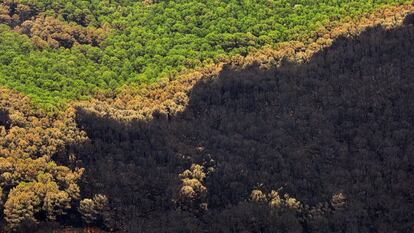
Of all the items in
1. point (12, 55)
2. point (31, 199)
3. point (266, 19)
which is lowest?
point (31, 199)

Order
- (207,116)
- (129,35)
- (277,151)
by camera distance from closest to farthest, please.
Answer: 1. (277,151)
2. (207,116)
3. (129,35)

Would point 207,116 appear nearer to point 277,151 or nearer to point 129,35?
point 277,151

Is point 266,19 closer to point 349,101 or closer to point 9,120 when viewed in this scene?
point 349,101

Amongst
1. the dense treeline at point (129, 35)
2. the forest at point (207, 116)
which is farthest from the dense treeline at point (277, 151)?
the dense treeline at point (129, 35)

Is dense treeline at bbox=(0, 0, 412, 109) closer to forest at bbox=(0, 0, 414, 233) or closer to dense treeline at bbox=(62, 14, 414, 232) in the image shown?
forest at bbox=(0, 0, 414, 233)

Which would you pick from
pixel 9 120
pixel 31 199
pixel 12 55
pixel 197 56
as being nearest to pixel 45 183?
pixel 31 199

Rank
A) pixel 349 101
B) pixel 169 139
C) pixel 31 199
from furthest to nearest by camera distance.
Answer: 1. pixel 349 101
2. pixel 169 139
3. pixel 31 199

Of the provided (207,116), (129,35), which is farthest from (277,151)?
(129,35)
